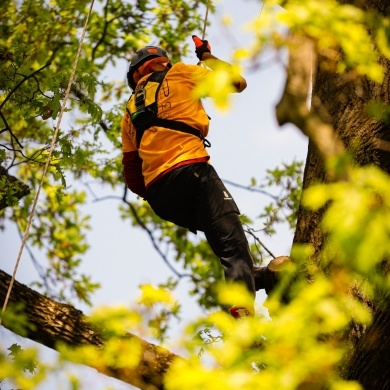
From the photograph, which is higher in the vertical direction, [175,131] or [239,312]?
[175,131]

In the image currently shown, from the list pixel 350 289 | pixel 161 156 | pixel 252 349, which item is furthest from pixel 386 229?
pixel 161 156

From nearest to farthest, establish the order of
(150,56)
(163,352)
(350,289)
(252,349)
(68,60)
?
(252,349) < (350,289) < (163,352) < (150,56) < (68,60)

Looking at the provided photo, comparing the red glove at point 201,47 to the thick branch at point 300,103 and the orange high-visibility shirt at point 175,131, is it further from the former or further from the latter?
the thick branch at point 300,103

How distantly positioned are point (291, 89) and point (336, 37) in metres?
0.20

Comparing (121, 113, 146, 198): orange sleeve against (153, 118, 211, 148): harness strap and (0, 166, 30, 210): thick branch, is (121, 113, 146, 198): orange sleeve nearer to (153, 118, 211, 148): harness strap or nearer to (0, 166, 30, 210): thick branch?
(153, 118, 211, 148): harness strap

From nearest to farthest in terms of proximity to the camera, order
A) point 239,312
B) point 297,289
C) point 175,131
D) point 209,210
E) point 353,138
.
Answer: point 297,289 < point 239,312 < point 353,138 < point 209,210 < point 175,131

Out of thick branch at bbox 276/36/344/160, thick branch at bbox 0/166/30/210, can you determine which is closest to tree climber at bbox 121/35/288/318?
thick branch at bbox 0/166/30/210

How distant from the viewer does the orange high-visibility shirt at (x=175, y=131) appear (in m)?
3.40

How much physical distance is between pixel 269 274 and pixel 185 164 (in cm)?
76

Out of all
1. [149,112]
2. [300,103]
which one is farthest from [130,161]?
[300,103]

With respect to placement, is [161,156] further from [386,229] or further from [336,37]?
[386,229]

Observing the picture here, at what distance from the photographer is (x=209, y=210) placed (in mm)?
3316

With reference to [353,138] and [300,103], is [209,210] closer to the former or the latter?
[353,138]

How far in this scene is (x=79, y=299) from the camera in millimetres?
8133
